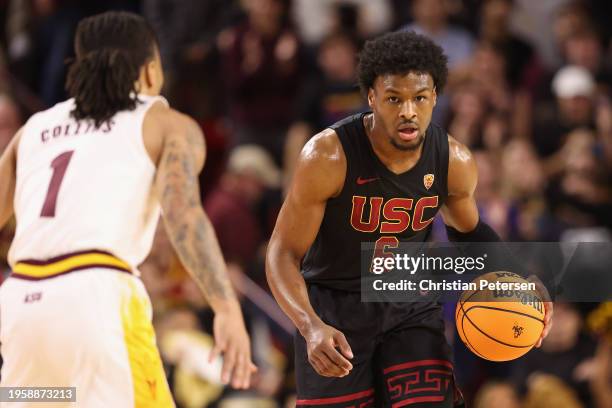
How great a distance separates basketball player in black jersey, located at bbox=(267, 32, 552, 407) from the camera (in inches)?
187

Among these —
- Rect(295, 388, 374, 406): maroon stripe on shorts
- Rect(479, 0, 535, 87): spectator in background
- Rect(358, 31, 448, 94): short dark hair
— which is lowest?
Rect(295, 388, 374, 406): maroon stripe on shorts

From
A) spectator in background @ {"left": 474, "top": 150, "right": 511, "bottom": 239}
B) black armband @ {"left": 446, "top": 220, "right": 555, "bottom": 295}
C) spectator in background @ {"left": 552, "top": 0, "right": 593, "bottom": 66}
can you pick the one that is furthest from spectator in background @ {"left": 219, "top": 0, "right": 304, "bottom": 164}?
black armband @ {"left": 446, "top": 220, "right": 555, "bottom": 295}

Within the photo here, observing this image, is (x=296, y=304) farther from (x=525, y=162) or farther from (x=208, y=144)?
(x=208, y=144)

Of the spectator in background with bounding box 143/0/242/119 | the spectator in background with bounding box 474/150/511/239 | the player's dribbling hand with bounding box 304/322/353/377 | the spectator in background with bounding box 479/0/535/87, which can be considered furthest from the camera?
the spectator in background with bounding box 143/0/242/119

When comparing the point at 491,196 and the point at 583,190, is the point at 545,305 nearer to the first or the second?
the point at 491,196

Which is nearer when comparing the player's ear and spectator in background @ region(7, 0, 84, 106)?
the player's ear

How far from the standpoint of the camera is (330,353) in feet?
14.0


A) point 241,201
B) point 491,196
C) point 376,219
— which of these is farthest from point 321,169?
point 241,201

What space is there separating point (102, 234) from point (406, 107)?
150 cm

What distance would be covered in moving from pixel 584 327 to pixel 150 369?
4373 mm

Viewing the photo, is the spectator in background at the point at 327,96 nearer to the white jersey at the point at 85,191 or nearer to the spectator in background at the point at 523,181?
the spectator in background at the point at 523,181

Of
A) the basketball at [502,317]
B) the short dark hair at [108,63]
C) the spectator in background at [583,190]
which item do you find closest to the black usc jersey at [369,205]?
the basketball at [502,317]

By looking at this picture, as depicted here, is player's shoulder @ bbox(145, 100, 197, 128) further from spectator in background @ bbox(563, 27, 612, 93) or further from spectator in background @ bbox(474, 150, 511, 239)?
spectator in background @ bbox(563, 27, 612, 93)

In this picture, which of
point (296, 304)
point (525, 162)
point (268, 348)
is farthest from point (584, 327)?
point (296, 304)
